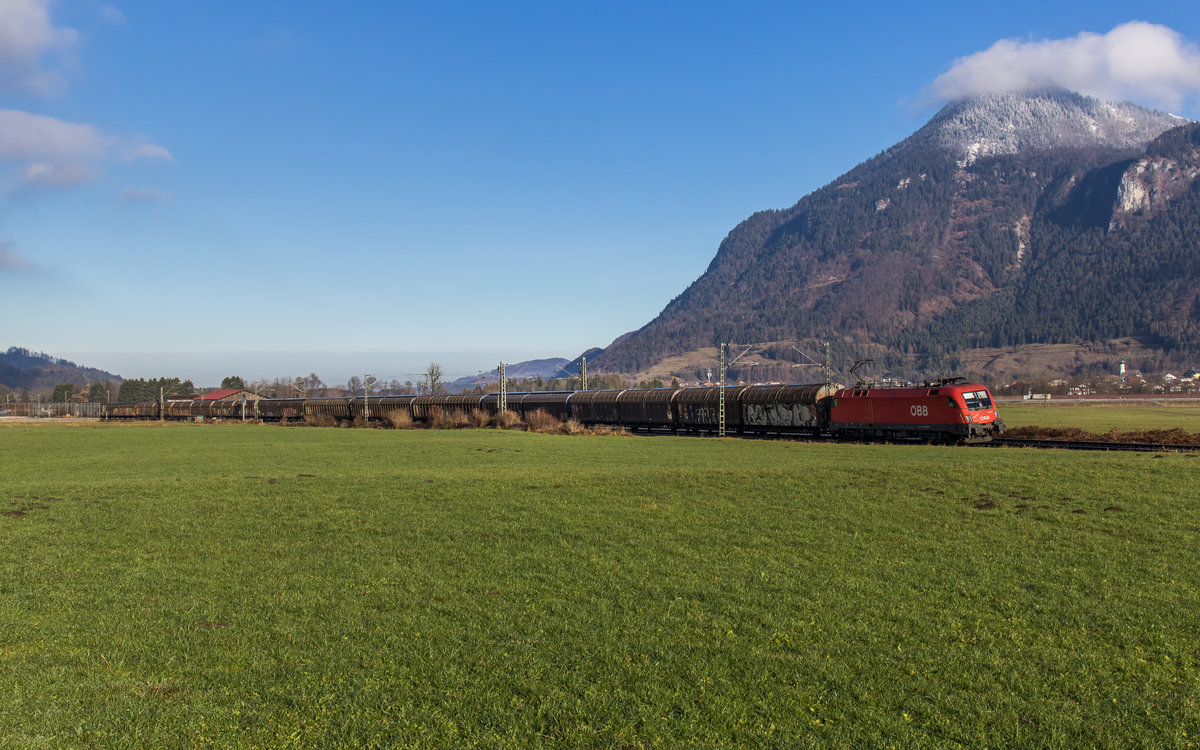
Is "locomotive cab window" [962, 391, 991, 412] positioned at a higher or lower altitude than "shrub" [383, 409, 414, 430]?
higher

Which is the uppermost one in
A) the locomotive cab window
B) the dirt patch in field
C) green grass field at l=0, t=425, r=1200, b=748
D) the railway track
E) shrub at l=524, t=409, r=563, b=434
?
the locomotive cab window

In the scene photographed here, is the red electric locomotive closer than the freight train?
Yes

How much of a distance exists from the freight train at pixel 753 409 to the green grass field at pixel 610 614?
19.4 m

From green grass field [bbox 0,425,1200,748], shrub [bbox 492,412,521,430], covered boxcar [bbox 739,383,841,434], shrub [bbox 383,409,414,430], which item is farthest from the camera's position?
shrub [bbox 383,409,414,430]

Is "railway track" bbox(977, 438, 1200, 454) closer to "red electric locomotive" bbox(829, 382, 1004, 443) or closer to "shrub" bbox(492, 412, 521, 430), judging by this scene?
"red electric locomotive" bbox(829, 382, 1004, 443)

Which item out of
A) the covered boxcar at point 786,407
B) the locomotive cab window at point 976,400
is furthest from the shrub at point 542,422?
the locomotive cab window at point 976,400

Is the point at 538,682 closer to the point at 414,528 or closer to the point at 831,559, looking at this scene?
the point at 831,559

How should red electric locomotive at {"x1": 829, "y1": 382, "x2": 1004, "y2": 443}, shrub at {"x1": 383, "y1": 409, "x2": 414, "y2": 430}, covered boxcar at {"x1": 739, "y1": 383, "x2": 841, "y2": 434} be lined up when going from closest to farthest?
red electric locomotive at {"x1": 829, "y1": 382, "x2": 1004, "y2": 443} < covered boxcar at {"x1": 739, "y1": 383, "x2": 841, "y2": 434} < shrub at {"x1": 383, "y1": 409, "x2": 414, "y2": 430}

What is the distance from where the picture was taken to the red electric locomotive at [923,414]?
42.2 meters

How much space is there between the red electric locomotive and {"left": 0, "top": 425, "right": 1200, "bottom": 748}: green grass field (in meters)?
18.4

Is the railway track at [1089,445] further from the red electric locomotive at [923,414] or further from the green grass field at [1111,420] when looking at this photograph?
the green grass field at [1111,420]

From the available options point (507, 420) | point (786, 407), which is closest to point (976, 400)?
point (786, 407)

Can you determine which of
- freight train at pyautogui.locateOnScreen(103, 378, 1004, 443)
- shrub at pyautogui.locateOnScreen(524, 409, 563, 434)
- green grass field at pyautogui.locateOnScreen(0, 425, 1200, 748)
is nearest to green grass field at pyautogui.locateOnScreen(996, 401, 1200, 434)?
freight train at pyautogui.locateOnScreen(103, 378, 1004, 443)

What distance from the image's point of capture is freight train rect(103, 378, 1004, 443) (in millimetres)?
43031
